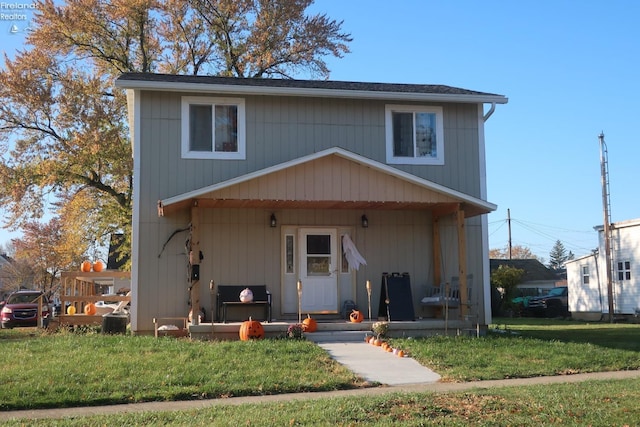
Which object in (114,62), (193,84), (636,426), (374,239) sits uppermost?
(114,62)

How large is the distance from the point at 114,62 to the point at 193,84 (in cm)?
1455

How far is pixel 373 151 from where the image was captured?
636 inches

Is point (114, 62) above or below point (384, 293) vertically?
above

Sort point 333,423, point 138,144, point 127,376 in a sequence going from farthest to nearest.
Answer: point 138,144, point 127,376, point 333,423

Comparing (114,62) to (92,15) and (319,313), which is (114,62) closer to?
(92,15)

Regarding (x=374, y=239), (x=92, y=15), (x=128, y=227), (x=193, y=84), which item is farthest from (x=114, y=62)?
(x=374, y=239)

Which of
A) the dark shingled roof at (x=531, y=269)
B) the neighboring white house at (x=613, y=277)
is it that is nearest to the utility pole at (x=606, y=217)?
the neighboring white house at (x=613, y=277)

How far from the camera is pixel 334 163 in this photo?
14.1 metres

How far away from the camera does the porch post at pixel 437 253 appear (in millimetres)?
16156

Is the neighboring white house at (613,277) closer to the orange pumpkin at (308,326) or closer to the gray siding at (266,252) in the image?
the gray siding at (266,252)

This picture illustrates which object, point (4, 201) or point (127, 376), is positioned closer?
point (127, 376)

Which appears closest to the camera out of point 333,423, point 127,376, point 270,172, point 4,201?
point 333,423

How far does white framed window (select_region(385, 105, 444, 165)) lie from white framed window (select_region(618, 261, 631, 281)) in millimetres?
16218

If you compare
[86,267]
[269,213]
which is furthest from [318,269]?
[86,267]
